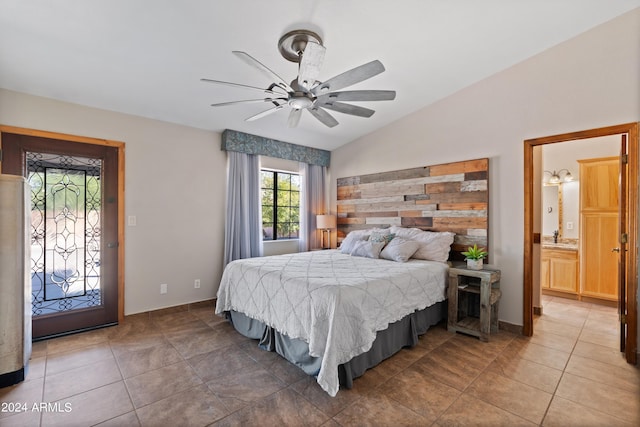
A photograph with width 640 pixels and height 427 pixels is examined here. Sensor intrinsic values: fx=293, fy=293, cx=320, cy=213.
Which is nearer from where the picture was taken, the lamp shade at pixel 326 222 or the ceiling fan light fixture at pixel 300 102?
the ceiling fan light fixture at pixel 300 102

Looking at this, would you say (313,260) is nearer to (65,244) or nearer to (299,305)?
(299,305)

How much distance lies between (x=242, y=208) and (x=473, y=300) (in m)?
3.29

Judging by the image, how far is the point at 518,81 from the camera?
3273mm

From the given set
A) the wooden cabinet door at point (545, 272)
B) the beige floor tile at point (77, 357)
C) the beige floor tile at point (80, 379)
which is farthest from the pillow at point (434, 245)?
the beige floor tile at point (77, 357)

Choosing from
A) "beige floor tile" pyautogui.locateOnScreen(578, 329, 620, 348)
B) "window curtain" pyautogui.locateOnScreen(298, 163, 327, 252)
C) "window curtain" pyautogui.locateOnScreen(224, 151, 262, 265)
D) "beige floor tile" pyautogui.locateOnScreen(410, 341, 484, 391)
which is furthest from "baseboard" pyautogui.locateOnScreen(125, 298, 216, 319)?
"beige floor tile" pyautogui.locateOnScreen(578, 329, 620, 348)

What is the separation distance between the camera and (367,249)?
12.3 feet

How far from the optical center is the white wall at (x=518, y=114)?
2723mm

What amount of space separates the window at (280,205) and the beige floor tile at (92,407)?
9.72ft

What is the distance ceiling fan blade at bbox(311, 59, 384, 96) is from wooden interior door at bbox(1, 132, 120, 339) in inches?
106

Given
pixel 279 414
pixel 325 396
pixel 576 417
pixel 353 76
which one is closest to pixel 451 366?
pixel 576 417

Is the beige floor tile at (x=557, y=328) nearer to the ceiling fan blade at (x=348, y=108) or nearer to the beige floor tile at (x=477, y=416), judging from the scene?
the beige floor tile at (x=477, y=416)

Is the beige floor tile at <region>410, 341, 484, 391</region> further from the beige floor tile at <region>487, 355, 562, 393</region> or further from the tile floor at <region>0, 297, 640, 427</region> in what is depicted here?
the beige floor tile at <region>487, 355, 562, 393</region>

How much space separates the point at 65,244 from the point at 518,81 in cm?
526

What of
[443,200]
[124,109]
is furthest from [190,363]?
[443,200]
